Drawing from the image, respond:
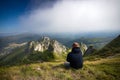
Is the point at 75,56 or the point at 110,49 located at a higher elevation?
the point at 75,56

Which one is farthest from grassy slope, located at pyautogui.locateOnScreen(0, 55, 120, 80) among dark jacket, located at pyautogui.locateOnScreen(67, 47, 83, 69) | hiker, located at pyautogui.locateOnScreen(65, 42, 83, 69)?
dark jacket, located at pyautogui.locateOnScreen(67, 47, 83, 69)

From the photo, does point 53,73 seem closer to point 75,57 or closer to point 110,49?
point 75,57

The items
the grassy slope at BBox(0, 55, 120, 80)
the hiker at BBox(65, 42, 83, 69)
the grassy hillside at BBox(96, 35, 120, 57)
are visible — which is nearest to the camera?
the grassy slope at BBox(0, 55, 120, 80)

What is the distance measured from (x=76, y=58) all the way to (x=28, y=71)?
7105 millimetres

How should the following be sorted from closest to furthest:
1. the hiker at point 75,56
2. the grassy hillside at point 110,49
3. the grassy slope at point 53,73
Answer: the grassy slope at point 53,73, the hiker at point 75,56, the grassy hillside at point 110,49

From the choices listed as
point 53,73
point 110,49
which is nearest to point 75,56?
point 53,73

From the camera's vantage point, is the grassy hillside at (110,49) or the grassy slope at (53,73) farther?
the grassy hillside at (110,49)

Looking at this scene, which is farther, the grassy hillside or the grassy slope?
the grassy hillside

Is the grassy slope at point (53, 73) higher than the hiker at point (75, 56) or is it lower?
lower

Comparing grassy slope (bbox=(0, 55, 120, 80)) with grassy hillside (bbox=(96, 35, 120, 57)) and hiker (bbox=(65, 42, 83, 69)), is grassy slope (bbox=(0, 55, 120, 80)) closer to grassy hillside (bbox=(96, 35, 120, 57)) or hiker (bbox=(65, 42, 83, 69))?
hiker (bbox=(65, 42, 83, 69))

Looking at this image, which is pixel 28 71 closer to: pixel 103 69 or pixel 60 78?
pixel 60 78

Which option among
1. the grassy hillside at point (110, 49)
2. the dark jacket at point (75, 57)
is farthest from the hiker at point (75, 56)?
the grassy hillside at point (110, 49)

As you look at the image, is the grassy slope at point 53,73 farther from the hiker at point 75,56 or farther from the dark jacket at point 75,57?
the dark jacket at point 75,57

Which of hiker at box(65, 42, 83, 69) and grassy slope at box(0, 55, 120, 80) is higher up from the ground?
hiker at box(65, 42, 83, 69)
